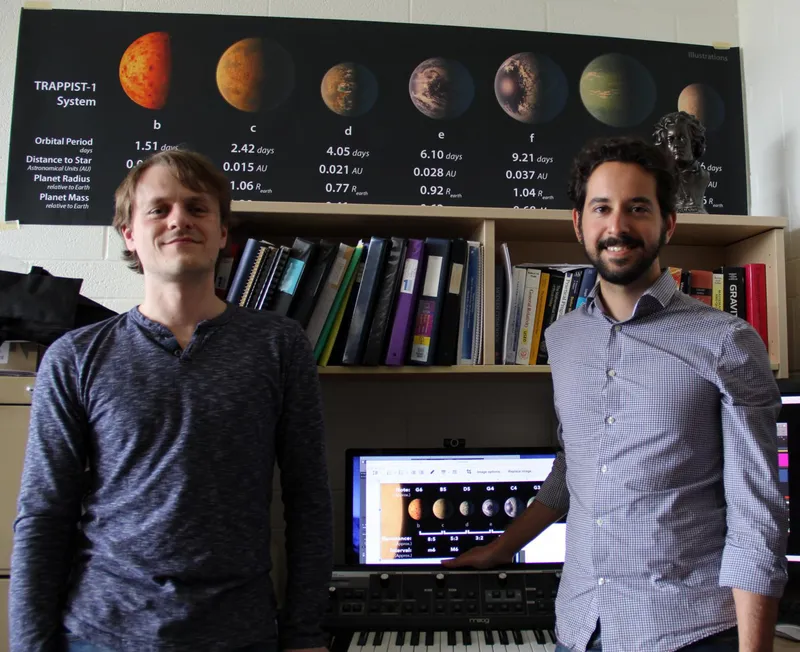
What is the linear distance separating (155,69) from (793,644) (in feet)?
6.80

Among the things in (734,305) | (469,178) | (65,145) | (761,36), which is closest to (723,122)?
(761,36)

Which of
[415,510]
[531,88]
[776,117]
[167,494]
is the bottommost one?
[415,510]

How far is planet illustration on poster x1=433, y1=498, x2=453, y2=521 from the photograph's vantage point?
1.57m

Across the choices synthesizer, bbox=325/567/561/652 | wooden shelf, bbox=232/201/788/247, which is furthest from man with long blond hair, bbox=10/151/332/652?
wooden shelf, bbox=232/201/788/247

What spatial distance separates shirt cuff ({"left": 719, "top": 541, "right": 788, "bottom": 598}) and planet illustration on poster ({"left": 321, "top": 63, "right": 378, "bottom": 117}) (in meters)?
1.46

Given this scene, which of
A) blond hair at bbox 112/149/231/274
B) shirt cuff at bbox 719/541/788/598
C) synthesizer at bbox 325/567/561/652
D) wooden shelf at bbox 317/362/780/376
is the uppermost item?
blond hair at bbox 112/149/231/274

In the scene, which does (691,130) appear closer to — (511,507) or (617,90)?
(617,90)

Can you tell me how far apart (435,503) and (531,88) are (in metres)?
1.23

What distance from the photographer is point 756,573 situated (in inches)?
36.3

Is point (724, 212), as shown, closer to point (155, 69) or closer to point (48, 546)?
point (155, 69)

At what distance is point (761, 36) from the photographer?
1.94 meters

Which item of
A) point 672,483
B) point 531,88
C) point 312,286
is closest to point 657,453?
point 672,483

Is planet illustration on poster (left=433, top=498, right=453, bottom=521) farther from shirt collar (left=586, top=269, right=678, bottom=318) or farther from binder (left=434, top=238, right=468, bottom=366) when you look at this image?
shirt collar (left=586, top=269, right=678, bottom=318)

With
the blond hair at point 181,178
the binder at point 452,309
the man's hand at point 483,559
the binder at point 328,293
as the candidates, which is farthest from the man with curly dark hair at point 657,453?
the blond hair at point 181,178
